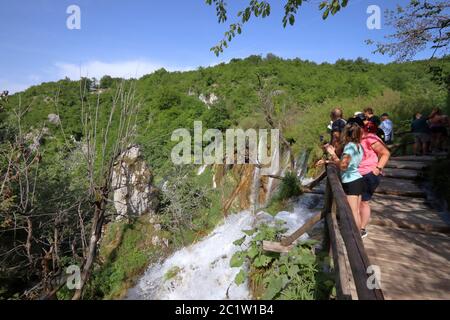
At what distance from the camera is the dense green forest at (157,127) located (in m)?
8.24

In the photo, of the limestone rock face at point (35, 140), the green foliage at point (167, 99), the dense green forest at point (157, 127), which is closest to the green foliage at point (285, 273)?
the dense green forest at point (157, 127)

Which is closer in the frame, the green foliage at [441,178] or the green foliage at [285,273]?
the green foliage at [285,273]

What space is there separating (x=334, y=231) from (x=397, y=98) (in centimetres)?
1422

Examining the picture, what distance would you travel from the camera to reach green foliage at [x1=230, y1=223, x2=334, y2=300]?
146 inches

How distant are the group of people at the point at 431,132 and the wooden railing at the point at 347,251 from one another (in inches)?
288

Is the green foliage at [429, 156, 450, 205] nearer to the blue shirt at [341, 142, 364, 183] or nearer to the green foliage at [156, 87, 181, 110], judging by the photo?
the blue shirt at [341, 142, 364, 183]

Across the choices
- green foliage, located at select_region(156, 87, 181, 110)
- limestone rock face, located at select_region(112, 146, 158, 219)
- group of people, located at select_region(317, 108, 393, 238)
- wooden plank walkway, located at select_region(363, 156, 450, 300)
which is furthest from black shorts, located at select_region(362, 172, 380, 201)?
green foliage, located at select_region(156, 87, 181, 110)

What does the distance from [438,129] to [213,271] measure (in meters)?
8.25

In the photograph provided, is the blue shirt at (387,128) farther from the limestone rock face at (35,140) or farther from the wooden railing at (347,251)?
the limestone rock face at (35,140)

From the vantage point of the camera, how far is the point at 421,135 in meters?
9.82

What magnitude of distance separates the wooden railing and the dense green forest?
17.3ft

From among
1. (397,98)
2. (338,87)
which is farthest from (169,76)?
(397,98)

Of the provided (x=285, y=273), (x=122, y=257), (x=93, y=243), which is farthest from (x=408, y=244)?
(x=122, y=257)

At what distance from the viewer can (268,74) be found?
35.1 metres
